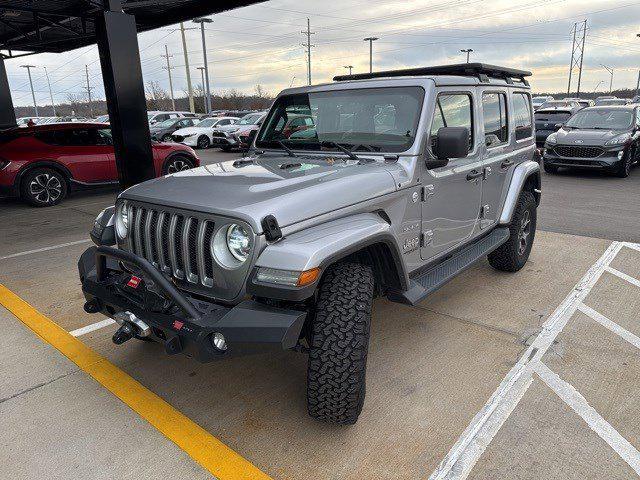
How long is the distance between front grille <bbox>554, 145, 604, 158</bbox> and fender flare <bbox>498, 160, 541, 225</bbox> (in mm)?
7291

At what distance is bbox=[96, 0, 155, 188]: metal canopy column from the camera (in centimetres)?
631

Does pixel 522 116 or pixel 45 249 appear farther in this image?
pixel 45 249

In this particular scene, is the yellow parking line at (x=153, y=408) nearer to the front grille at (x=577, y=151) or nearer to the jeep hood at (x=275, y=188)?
the jeep hood at (x=275, y=188)

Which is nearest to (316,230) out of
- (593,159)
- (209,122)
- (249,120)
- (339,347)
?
(339,347)

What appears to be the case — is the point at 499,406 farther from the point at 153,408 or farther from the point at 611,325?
the point at 153,408

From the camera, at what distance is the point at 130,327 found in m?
2.57

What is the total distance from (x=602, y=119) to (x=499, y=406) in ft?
38.6

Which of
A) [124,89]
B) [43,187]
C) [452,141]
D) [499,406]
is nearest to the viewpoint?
[499,406]

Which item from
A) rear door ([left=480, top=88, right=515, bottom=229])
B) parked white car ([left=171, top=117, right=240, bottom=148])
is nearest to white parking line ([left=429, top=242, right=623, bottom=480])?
rear door ([left=480, top=88, right=515, bottom=229])

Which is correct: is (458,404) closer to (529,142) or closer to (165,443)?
(165,443)

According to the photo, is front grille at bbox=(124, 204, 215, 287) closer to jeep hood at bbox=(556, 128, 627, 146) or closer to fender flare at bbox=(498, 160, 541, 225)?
fender flare at bbox=(498, 160, 541, 225)

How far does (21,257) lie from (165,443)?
4480mm

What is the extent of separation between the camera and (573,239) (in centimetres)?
629

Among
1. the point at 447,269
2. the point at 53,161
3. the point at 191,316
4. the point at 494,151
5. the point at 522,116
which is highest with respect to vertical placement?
the point at 522,116
